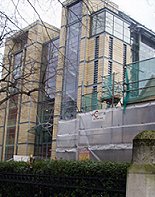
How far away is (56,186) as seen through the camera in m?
7.47

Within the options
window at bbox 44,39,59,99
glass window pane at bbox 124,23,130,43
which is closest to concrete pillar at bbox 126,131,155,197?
window at bbox 44,39,59,99

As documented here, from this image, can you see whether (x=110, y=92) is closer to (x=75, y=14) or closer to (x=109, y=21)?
(x=109, y=21)

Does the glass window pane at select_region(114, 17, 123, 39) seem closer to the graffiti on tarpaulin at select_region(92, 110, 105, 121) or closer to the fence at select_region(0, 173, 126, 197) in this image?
the graffiti on tarpaulin at select_region(92, 110, 105, 121)

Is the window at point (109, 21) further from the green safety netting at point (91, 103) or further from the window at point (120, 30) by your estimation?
the green safety netting at point (91, 103)

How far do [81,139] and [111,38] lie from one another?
17.1m

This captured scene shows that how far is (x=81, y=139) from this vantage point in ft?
54.3

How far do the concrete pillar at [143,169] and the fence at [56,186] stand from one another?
105cm

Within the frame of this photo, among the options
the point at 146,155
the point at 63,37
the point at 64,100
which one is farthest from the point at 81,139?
the point at 63,37

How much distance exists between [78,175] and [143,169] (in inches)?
94.4

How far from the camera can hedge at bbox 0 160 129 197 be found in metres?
6.41

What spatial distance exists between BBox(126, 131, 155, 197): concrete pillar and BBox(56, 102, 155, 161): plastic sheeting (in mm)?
7464

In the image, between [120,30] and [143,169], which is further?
[120,30]

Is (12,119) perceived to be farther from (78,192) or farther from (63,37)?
(78,192)

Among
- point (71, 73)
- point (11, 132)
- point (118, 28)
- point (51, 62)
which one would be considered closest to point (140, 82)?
point (51, 62)
